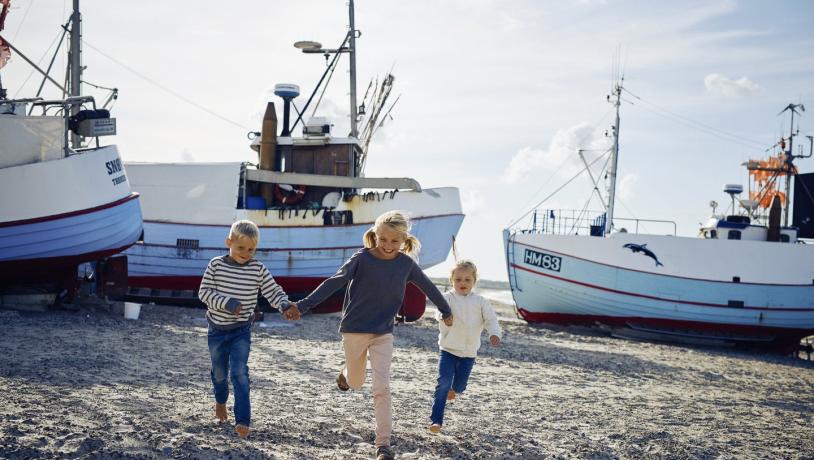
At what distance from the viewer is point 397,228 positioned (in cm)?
478

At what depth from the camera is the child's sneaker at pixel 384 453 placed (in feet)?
14.8

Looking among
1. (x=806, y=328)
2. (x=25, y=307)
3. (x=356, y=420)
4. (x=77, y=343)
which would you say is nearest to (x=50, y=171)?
(x=25, y=307)

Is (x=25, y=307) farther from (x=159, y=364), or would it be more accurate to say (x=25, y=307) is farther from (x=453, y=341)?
(x=453, y=341)

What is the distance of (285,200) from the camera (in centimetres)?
1852

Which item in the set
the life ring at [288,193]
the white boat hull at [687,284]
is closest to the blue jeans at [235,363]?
the life ring at [288,193]

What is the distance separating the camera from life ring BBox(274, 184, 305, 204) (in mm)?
18656

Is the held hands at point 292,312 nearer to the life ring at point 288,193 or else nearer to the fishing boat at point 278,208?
the fishing boat at point 278,208

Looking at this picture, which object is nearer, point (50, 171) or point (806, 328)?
point (50, 171)

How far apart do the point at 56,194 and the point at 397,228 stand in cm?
969

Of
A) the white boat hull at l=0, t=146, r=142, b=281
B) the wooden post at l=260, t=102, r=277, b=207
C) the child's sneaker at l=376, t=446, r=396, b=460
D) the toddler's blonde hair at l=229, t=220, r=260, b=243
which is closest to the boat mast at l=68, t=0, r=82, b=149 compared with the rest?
the white boat hull at l=0, t=146, r=142, b=281

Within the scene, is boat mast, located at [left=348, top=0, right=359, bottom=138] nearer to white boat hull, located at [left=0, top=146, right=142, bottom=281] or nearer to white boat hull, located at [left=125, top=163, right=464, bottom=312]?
white boat hull, located at [left=125, top=163, right=464, bottom=312]

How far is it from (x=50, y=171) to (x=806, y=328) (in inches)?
711

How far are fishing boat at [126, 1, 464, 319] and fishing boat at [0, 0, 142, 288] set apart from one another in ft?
10.5

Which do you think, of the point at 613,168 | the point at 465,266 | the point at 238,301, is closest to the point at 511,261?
the point at 613,168
